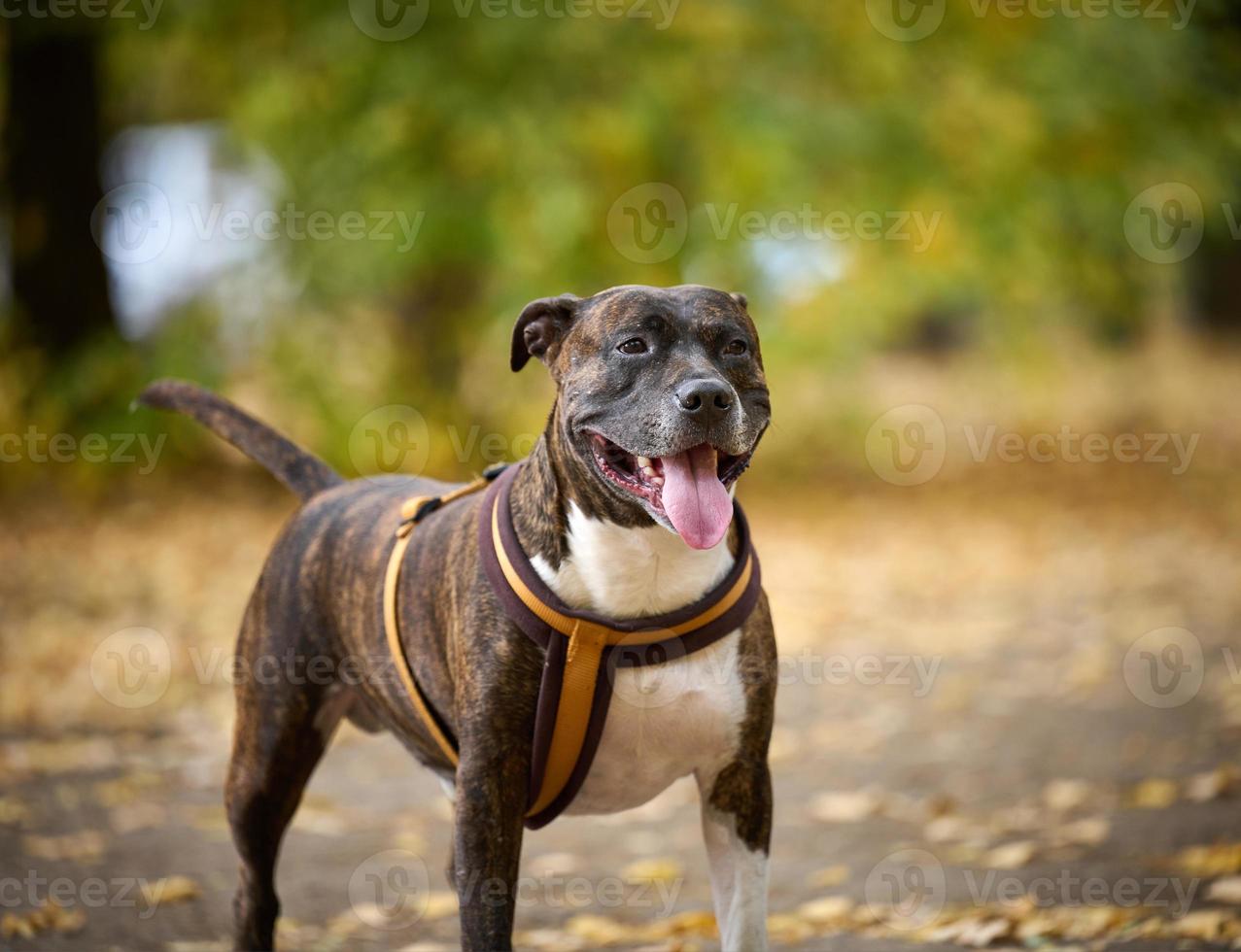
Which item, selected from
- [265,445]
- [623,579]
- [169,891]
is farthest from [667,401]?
[169,891]

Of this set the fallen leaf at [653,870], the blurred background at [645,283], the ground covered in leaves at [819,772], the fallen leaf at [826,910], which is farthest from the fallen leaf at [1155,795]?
the fallen leaf at [653,870]

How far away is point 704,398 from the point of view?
2.79 m

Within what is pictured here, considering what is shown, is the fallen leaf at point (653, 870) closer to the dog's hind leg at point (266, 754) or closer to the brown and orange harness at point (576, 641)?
the dog's hind leg at point (266, 754)

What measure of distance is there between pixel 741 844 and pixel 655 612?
594 millimetres

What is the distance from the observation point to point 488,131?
418 inches

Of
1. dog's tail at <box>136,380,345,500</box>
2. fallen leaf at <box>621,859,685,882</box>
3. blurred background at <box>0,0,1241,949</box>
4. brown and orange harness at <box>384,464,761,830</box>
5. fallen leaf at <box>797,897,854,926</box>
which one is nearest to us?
brown and orange harness at <box>384,464,761,830</box>

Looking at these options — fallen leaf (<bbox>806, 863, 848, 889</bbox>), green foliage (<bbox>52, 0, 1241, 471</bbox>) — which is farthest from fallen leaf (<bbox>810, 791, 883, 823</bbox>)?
green foliage (<bbox>52, 0, 1241, 471</bbox>)

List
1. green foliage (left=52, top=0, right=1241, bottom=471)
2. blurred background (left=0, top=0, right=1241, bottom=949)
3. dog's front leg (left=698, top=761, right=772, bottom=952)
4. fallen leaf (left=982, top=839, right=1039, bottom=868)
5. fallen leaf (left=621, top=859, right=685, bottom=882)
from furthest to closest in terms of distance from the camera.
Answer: green foliage (left=52, top=0, right=1241, bottom=471) → blurred background (left=0, top=0, right=1241, bottom=949) → fallen leaf (left=621, top=859, right=685, bottom=882) → fallen leaf (left=982, top=839, right=1039, bottom=868) → dog's front leg (left=698, top=761, right=772, bottom=952)

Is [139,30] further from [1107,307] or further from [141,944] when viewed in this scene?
[1107,307]

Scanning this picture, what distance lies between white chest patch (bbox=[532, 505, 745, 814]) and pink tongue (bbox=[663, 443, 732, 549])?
14cm

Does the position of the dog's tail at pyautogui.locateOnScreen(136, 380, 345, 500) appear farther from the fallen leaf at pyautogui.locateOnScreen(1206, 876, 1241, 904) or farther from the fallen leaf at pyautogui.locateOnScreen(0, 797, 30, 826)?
the fallen leaf at pyautogui.locateOnScreen(1206, 876, 1241, 904)

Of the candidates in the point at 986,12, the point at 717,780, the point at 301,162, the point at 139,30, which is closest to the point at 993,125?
the point at 986,12

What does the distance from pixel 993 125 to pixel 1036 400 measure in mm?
5457

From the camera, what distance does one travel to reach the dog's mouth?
280 centimetres
